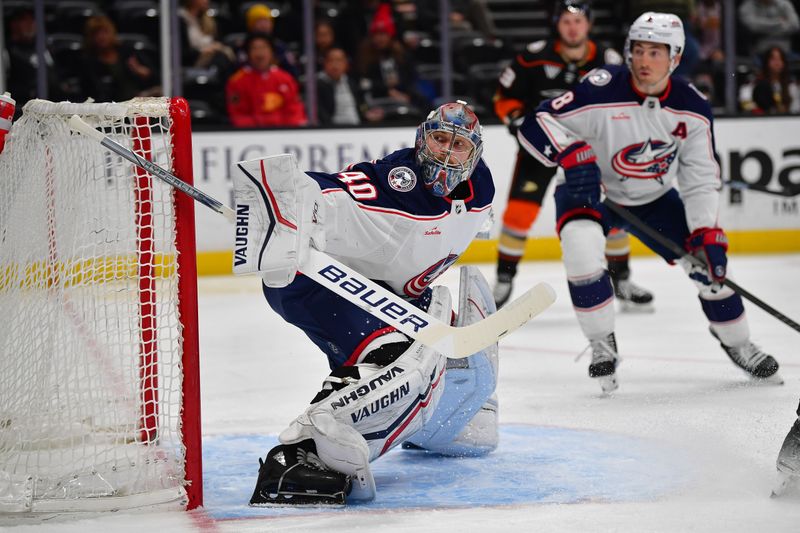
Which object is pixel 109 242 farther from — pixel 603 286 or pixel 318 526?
pixel 603 286

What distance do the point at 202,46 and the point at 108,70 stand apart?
0.59m

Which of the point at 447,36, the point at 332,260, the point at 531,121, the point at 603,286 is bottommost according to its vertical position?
the point at 603,286

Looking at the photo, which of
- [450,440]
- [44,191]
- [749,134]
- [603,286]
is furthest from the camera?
[749,134]

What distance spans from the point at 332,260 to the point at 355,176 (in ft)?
0.95

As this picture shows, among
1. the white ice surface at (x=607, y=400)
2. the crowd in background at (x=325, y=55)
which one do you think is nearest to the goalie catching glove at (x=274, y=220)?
the white ice surface at (x=607, y=400)

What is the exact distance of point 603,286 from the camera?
368 centimetres

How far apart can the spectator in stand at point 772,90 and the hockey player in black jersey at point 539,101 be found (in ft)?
7.30

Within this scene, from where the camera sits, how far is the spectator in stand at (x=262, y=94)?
6.77 meters

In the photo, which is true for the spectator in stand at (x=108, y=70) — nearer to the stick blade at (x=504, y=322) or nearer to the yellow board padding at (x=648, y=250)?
the yellow board padding at (x=648, y=250)

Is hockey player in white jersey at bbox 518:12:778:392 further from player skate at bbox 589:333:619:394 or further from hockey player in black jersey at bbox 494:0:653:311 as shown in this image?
hockey player in black jersey at bbox 494:0:653:311

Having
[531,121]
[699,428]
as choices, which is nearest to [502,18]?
[531,121]

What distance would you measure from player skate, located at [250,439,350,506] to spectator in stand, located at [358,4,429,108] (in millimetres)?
5040

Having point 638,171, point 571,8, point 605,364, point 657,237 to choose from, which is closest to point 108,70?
point 571,8

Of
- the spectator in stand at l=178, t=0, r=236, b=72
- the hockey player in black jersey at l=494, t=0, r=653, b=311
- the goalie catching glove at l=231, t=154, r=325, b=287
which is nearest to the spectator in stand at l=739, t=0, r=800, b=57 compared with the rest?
the hockey player in black jersey at l=494, t=0, r=653, b=311
